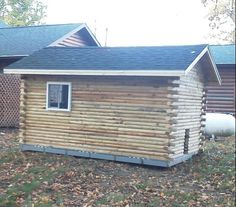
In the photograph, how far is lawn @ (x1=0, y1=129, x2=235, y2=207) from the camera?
9.77 meters

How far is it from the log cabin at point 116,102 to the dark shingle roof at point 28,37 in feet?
17.6

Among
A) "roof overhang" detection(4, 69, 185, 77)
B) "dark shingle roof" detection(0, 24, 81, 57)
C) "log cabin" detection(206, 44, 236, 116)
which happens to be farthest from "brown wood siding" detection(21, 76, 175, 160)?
"log cabin" detection(206, 44, 236, 116)

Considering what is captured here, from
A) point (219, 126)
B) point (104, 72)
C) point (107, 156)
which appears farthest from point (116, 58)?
point (219, 126)

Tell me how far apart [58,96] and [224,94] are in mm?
13304

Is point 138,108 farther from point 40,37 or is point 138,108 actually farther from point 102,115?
point 40,37

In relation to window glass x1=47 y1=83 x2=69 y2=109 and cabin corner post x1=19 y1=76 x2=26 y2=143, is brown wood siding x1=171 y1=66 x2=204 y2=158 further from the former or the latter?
cabin corner post x1=19 y1=76 x2=26 y2=143

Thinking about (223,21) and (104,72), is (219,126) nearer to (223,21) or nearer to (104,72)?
(104,72)

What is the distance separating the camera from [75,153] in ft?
45.8

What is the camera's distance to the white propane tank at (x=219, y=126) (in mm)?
20938

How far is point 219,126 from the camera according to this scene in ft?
68.6

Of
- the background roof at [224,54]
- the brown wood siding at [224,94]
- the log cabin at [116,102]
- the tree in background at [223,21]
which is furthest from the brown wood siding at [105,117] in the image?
the tree in background at [223,21]

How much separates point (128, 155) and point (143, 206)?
370 cm

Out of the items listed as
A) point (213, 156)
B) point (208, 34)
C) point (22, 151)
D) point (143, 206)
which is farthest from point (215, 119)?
point (208, 34)

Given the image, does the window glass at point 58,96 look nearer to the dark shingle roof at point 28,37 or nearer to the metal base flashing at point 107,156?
the metal base flashing at point 107,156
